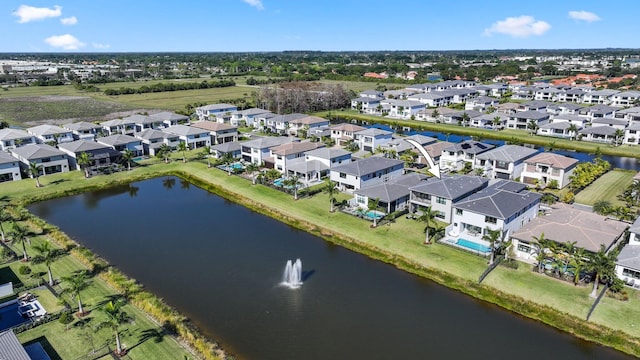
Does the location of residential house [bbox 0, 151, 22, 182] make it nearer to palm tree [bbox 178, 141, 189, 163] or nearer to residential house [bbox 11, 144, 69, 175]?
residential house [bbox 11, 144, 69, 175]

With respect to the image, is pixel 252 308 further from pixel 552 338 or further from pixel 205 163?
pixel 205 163

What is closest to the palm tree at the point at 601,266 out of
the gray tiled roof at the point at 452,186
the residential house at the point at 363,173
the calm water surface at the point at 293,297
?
the calm water surface at the point at 293,297

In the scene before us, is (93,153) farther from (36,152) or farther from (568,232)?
(568,232)

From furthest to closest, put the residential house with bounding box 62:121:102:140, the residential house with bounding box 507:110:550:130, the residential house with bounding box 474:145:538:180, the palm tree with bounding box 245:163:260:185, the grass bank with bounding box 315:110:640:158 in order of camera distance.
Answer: the residential house with bounding box 507:110:550:130
the residential house with bounding box 62:121:102:140
the grass bank with bounding box 315:110:640:158
the palm tree with bounding box 245:163:260:185
the residential house with bounding box 474:145:538:180

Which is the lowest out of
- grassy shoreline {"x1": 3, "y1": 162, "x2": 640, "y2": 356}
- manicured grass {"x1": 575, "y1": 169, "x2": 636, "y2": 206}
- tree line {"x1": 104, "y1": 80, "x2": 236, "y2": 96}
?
grassy shoreline {"x1": 3, "y1": 162, "x2": 640, "y2": 356}

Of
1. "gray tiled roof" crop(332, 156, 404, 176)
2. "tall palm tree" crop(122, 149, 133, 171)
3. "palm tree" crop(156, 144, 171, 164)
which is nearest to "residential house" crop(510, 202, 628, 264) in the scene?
"gray tiled roof" crop(332, 156, 404, 176)

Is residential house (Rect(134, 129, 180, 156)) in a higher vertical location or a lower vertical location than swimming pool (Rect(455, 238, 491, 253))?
higher

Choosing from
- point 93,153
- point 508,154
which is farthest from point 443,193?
point 93,153
